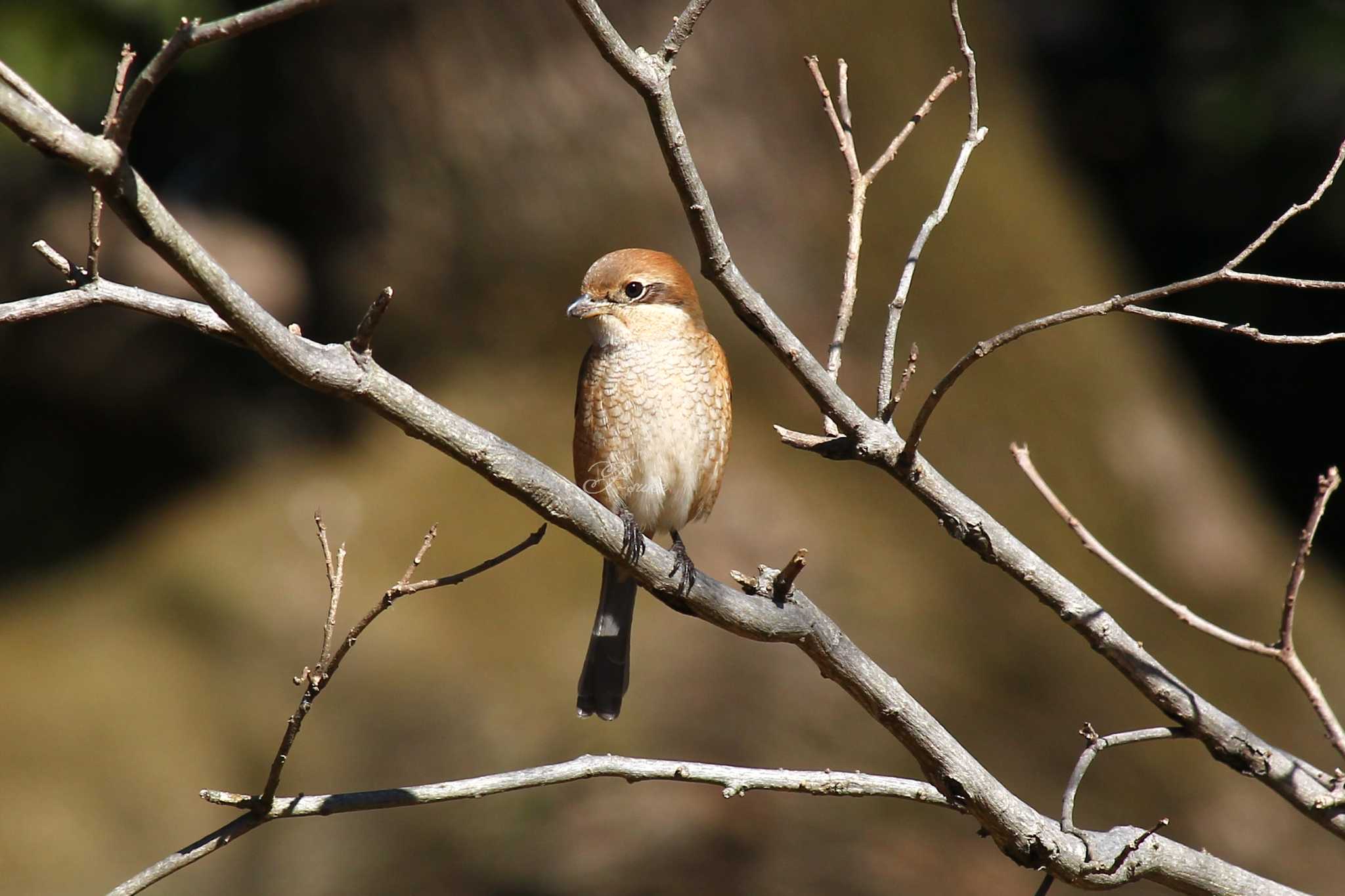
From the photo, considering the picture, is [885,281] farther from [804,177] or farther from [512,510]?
[512,510]

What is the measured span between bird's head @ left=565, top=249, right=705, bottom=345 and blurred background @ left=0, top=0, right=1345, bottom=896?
7.05 feet

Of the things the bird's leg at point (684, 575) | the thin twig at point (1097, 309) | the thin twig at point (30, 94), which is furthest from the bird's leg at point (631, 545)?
the thin twig at point (30, 94)

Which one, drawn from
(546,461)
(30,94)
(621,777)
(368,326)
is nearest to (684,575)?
(621,777)

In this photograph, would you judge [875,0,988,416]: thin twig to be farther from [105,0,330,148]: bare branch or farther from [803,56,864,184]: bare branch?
[105,0,330,148]: bare branch

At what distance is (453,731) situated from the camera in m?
5.45

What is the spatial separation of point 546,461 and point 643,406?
240 centimetres

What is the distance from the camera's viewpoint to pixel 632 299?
3.65 meters

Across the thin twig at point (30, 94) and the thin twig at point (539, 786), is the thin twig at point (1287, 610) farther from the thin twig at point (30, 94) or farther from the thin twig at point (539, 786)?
the thin twig at point (30, 94)

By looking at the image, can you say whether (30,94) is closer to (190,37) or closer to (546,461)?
(190,37)

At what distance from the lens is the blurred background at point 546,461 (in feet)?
17.0

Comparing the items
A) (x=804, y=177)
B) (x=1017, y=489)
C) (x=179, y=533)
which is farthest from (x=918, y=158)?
(x=179, y=533)

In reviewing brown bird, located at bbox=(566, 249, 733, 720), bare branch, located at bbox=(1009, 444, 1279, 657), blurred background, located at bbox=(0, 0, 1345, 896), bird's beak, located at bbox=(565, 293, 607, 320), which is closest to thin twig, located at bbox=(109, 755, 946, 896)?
bare branch, located at bbox=(1009, 444, 1279, 657)

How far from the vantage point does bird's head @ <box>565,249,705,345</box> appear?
143 inches

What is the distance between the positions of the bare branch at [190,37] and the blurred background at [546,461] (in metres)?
3.92
